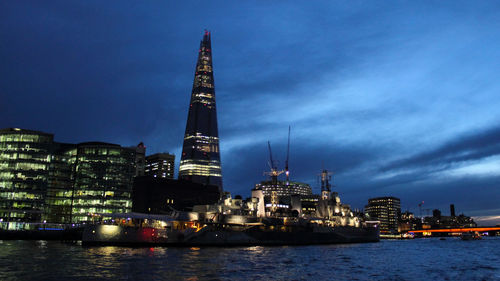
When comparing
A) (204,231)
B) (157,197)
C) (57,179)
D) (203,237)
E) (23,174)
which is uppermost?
(57,179)

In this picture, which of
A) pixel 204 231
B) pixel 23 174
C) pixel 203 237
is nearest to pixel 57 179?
pixel 23 174

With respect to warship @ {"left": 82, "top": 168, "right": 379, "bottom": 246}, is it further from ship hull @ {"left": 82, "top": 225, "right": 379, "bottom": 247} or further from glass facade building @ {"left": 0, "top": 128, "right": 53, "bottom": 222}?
glass facade building @ {"left": 0, "top": 128, "right": 53, "bottom": 222}

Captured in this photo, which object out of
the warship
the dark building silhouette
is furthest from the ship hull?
the dark building silhouette

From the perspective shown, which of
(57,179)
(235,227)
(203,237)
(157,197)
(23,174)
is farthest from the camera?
(157,197)

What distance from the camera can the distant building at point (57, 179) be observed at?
135m

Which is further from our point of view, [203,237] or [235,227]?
[235,227]

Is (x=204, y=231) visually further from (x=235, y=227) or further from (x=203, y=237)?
(x=235, y=227)

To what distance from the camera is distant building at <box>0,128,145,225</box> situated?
134750mm

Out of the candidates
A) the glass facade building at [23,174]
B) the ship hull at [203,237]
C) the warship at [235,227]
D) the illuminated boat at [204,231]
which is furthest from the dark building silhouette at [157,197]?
the ship hull at [203,237]

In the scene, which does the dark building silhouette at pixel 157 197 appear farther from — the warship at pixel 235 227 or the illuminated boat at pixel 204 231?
the illuminated boat at pixel 204 231

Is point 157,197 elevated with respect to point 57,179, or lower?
lower

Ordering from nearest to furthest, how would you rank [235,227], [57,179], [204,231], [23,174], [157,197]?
1. [204,231]
2. [235,227]
3. [23,174]
4. [57,179]
5. [157,197]

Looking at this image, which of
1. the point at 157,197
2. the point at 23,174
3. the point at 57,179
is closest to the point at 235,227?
the point at 23,174

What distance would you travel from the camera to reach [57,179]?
158 m
